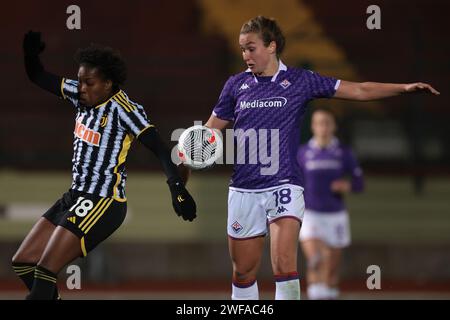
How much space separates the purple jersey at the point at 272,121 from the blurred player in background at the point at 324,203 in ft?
14.0

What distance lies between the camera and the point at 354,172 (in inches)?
421

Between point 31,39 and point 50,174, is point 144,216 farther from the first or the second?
point 31,39

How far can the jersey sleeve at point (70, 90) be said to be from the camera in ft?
19.9

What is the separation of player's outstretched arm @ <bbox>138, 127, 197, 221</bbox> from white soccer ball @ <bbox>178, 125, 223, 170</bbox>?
0.89 feet

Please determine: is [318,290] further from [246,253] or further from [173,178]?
[173,178]

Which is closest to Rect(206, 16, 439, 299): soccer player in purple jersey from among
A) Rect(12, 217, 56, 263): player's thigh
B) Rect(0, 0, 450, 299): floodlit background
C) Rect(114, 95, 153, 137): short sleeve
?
Rect(114, 95, 153, 137): short sleeve

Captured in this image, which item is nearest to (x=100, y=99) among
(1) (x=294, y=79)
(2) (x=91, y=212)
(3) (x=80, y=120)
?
(3) (x=80, y=120)

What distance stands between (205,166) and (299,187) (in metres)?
0.63

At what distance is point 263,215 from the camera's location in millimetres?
6219

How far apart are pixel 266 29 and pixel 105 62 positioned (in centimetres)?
107

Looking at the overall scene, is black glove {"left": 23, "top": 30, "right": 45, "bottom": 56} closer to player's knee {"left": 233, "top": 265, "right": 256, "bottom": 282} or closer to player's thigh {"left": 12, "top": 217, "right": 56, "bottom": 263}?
player's thigh {"left": 12, "top": 217, "right": 56, "bottom": 263}

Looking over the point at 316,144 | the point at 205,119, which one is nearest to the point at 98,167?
the point at 316,144

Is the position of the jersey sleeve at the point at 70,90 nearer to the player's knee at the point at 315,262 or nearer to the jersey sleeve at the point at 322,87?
the jersey sleeve at the point at 322,87

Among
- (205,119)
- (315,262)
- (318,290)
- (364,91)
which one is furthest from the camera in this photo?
(205,119)
